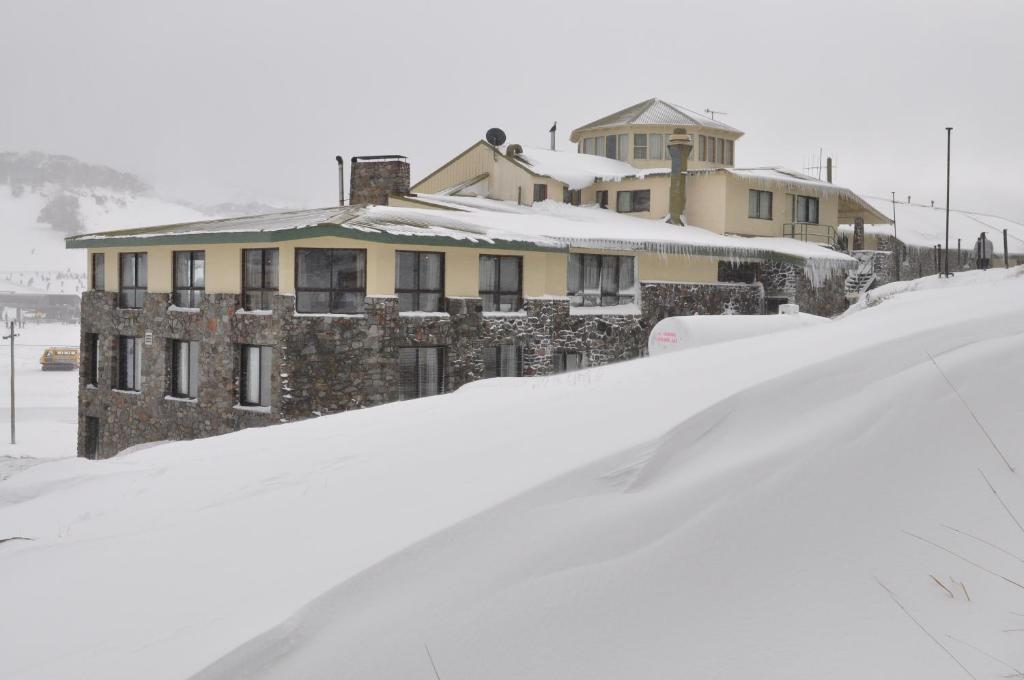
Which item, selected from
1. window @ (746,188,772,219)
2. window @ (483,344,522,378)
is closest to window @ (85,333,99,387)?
window @ (483,344,522,378)

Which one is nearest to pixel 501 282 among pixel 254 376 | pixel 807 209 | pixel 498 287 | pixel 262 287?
pixel 498 287

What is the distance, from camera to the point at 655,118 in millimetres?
42219

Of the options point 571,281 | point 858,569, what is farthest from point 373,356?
point 858,569

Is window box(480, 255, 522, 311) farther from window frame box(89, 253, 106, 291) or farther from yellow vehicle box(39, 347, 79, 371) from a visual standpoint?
yellow vehicle box(39, 347, 79, 371)

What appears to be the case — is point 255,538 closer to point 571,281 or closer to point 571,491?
point 571,491

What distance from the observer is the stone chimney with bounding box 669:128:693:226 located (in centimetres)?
3569

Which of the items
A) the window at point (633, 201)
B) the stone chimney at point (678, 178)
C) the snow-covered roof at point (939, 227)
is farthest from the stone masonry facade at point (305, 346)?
the snow-covered roof at point (939, 227)

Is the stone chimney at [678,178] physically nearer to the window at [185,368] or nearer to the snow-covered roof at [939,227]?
the window at [185,368]

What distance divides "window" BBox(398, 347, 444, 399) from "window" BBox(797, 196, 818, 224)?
2069 centimetres

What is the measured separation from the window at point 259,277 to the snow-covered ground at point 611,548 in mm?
15163

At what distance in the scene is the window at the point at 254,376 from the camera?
2225 cm

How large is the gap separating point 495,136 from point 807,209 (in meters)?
13.0

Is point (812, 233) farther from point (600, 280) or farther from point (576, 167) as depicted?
point (600, 280)

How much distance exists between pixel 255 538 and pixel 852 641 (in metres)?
3.41
